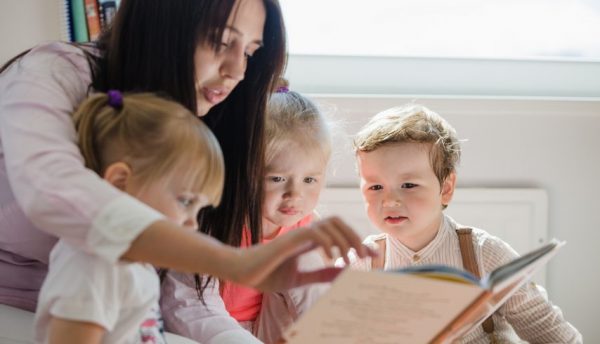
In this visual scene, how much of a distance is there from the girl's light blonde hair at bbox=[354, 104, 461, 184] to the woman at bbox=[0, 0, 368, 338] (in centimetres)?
32

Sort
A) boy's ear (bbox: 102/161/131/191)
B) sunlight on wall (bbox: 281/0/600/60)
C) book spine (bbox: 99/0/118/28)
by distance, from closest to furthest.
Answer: boy's ear (bbox: 102/161/131/191) → book spine (bbox: 99/0/118/28) → sunlight on wall (bbox: 281/0/600/60)

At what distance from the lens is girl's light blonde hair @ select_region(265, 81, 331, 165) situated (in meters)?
1.71

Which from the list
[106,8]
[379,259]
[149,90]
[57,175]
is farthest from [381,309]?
[106,8]

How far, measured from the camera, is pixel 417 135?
175 cm

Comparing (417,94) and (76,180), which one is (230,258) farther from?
(417,94)

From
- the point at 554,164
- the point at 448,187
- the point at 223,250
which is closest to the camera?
the point at 223,250

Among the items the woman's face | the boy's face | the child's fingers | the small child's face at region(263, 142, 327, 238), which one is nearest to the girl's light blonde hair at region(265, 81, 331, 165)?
the small child's face at region(263, 142, 327, 238)

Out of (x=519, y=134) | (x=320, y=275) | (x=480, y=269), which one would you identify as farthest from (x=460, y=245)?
(x=320, y=275)

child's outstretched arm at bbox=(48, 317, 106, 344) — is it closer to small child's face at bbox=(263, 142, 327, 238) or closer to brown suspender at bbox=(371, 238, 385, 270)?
small child's face at bbox=(263, 142, 327, 238)

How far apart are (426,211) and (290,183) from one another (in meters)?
0.29

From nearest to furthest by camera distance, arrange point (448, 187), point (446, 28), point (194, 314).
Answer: point (194, 314), point (448, 187), point (446, 28)

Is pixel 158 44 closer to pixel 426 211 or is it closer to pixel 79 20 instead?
pixel 426 211

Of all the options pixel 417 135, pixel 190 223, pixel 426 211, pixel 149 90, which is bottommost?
pixel 426 211

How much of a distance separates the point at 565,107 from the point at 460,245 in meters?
0.70
